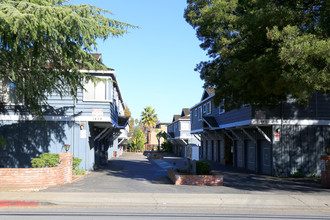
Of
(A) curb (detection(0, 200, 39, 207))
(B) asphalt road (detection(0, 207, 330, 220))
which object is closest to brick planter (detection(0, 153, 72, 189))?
(A) curb (detection(0, 200, 39, 207))

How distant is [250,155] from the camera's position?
1038 inches

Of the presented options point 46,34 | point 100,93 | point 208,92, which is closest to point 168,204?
point 46,34

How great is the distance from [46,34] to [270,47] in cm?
941

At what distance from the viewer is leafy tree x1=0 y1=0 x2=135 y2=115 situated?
11367 mm

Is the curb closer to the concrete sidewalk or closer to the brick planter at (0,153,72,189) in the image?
the concrete sidewalk

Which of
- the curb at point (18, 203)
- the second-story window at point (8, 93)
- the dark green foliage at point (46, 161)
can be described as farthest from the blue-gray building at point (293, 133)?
the curb at point (18, 203)

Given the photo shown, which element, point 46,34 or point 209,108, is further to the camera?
point 209,108

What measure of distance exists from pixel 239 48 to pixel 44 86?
9352 mm

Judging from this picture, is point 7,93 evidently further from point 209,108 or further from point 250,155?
point 209,108

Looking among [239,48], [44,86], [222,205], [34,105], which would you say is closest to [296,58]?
[239,48]

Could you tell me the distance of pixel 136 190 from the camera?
1446 cm

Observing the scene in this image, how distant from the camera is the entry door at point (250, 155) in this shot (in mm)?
25391

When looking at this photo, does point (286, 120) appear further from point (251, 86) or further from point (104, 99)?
point (104, 99)

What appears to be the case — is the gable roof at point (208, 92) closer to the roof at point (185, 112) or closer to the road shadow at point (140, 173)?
the road shadow at point (140, 173)
